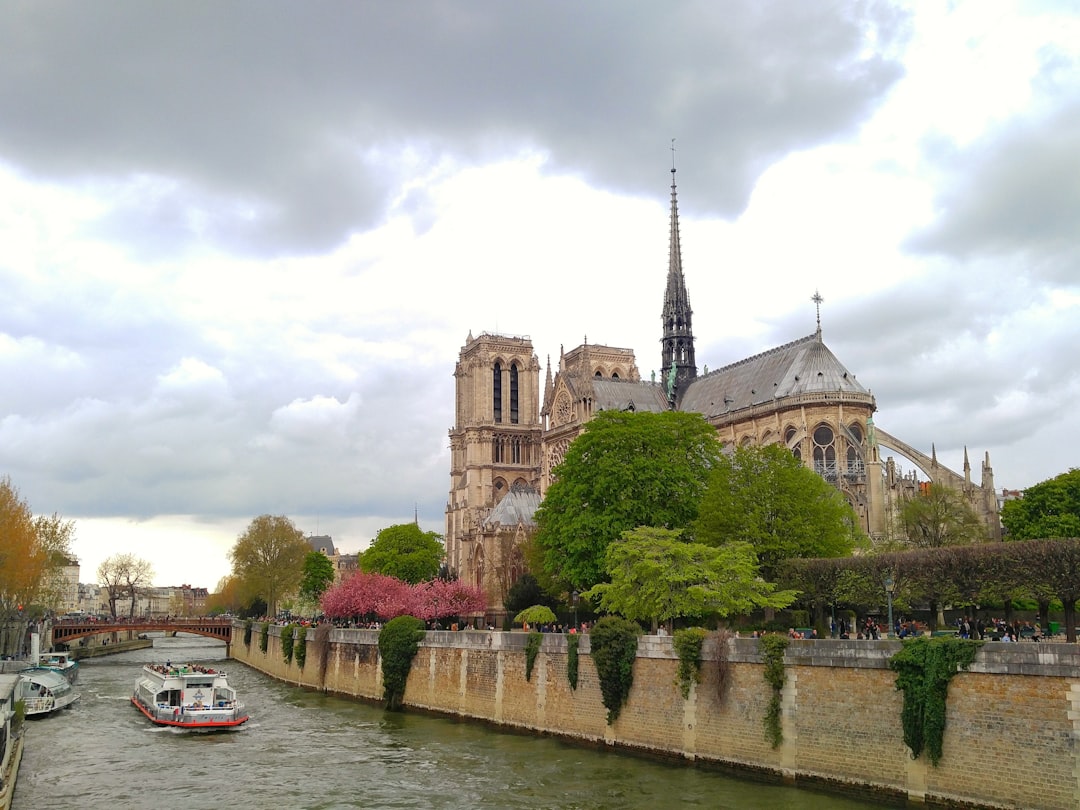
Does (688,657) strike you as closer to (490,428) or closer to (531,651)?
(531,651)

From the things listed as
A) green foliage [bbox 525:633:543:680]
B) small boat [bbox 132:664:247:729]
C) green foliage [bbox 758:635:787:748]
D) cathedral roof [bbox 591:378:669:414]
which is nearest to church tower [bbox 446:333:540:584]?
cathedral roof [bbox 591:378:669:414]

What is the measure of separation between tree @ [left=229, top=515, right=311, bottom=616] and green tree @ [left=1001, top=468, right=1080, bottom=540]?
65411 mm

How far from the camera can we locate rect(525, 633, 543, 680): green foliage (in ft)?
124

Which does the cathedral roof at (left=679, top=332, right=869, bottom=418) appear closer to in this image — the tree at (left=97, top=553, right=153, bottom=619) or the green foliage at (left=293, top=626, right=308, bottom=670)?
the green foliage at (left=293, top=626, right=308, bottom=670)

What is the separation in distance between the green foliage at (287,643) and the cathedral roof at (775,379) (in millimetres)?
28276

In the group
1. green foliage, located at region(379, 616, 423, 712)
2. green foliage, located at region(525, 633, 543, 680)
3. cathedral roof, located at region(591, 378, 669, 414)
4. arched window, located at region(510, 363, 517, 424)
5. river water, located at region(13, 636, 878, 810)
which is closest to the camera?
river water, located at region(13, 636, 878, 810)

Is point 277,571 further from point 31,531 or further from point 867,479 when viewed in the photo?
point 867,479

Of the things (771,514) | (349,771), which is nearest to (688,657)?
(349,771)

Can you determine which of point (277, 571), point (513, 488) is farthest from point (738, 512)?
point (277, 571)

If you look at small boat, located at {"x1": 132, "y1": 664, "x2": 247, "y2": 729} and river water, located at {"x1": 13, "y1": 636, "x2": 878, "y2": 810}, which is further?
small boat, located at {"x1": 132, "y1": 664, "x2": 247, "y2": 729}

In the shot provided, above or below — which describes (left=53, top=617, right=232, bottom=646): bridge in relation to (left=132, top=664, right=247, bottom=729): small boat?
above

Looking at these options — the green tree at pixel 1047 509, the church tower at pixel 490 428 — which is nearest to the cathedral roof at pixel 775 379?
the green tree at pixel 1047 509

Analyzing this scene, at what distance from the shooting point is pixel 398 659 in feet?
153

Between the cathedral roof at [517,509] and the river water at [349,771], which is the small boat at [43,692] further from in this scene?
the cathedral roof at [517,509]
